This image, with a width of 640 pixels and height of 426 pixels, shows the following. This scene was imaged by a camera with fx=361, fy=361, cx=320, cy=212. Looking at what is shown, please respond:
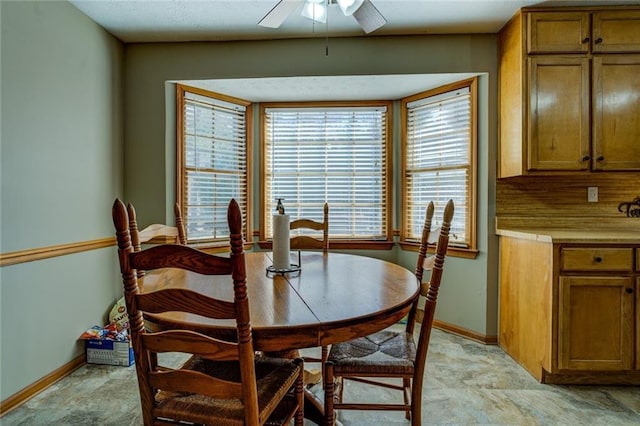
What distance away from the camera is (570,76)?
253 cm

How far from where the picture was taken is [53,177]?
2271 mm

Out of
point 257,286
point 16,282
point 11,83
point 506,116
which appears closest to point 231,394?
point 257,286

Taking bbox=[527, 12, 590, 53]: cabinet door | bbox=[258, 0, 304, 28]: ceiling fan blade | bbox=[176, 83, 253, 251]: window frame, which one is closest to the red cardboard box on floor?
bbox=[176, 83, 253, 251]: window frame

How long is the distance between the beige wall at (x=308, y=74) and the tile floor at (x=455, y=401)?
2.18 ft

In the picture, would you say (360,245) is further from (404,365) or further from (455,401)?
(404,365)

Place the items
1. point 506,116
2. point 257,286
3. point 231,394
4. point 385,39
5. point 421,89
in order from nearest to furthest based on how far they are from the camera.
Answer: point 231,394 < point 257,286 < point 506,116 < point 385,39 < point 421,89

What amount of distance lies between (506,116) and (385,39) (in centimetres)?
113

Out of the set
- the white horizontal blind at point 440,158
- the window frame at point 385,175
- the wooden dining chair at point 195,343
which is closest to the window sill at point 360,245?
the window frame at point 385,175

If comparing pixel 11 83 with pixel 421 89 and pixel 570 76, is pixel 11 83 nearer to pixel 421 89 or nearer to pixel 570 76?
pixel 421 89

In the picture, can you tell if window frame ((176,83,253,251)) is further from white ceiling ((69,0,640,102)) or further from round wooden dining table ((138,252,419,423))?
round wooden dining table ((138,252,419,423))

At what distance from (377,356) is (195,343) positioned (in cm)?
86

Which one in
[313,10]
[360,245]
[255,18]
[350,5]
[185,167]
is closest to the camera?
[350,5]

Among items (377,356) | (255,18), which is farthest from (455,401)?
(255,18)

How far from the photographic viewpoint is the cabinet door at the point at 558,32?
2.51 m
